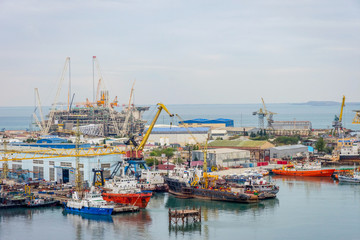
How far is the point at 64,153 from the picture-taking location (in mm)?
35250

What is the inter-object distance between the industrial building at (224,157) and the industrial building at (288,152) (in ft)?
12.3

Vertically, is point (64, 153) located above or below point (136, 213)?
above

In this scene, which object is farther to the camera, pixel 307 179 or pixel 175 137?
pixel 175 137

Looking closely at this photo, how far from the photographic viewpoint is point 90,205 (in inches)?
1033

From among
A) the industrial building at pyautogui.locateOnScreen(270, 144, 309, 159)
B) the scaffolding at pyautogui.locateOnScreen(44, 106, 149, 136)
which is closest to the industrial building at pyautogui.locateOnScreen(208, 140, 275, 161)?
the industrial building at pyautogui.locateOnScreen(270, 144, 309, 159)

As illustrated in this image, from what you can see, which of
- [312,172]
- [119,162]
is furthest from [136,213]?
[312,172]

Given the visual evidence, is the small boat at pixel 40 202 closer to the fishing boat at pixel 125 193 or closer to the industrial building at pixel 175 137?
the fishing boat at pixel 125 193

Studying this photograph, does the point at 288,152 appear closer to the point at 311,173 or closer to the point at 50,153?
the point at 311,173

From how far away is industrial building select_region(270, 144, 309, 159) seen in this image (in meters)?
48.9

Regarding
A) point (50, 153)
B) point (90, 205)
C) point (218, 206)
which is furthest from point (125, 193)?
point (50, 153)

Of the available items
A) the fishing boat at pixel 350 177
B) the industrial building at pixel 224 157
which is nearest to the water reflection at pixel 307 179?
the fishing boat at pixel 350 177

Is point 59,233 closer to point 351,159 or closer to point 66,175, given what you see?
point 66,175

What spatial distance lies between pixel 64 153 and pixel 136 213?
10228 millimetres

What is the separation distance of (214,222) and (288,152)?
25.8 m
